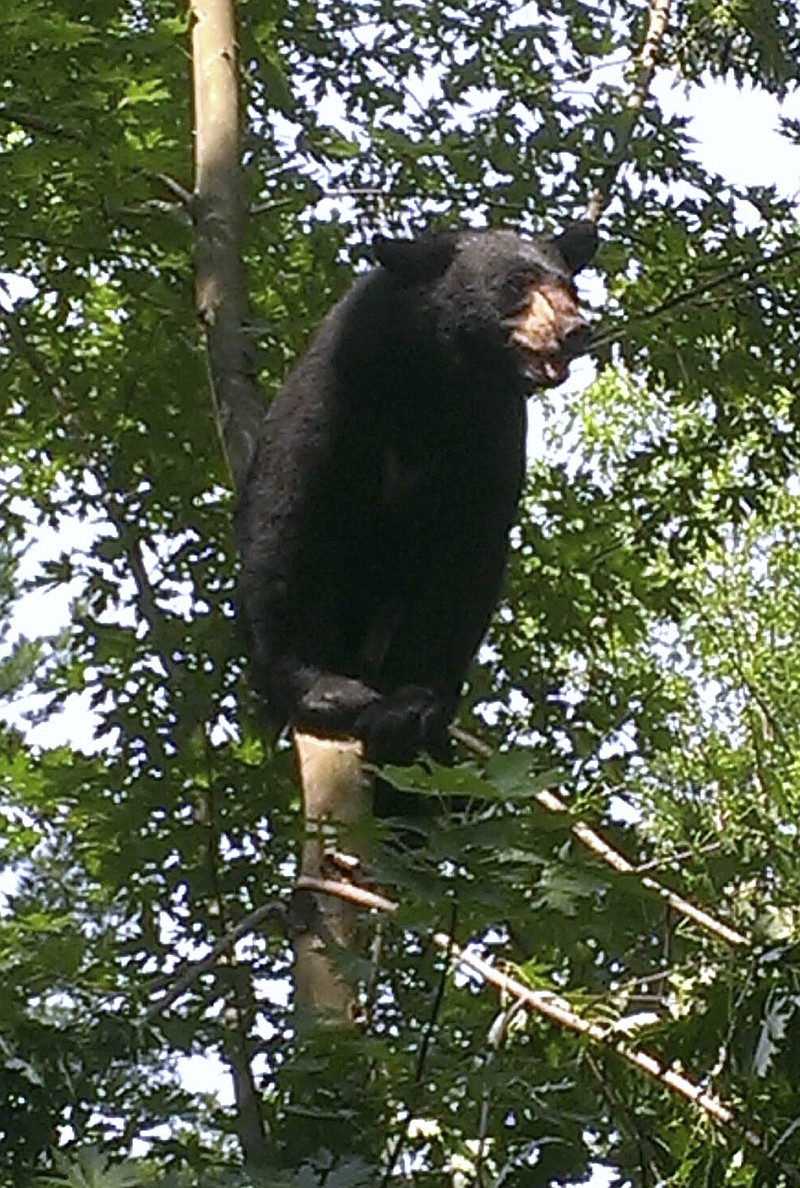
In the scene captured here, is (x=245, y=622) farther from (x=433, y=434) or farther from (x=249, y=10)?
(x=249, y=10)

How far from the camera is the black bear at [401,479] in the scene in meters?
3.98

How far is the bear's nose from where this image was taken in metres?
3.81

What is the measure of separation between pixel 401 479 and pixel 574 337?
0.65 m

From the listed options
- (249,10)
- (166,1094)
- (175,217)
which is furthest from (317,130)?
(166,1094)

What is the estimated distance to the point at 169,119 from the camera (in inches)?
177

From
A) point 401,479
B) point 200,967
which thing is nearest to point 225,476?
point 401,479

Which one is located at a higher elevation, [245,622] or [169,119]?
[169,119]

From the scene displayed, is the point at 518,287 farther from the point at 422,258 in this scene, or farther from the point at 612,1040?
the point at 612,1040

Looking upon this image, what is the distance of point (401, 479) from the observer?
433cm

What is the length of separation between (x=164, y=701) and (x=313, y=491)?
0.63 meters

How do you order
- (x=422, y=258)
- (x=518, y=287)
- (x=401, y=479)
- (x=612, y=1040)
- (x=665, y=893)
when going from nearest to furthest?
(x=612, y=1040)
(x=665, y=893)
(x=518, y=287)
(x=422, y=258)
(x=401, y=479)

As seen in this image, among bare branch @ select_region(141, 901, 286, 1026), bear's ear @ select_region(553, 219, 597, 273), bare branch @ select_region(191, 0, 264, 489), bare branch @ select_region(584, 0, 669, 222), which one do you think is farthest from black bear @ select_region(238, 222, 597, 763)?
bare branch @ select_region(141, 901, 286, 1026)

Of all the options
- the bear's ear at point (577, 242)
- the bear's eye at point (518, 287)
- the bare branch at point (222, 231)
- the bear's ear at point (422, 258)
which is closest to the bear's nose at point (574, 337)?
the bear's eye at point (518, 287)

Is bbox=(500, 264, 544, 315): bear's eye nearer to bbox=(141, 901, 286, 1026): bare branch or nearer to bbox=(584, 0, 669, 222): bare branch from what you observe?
bbox=(584, 0, 669, 222): bare branch
